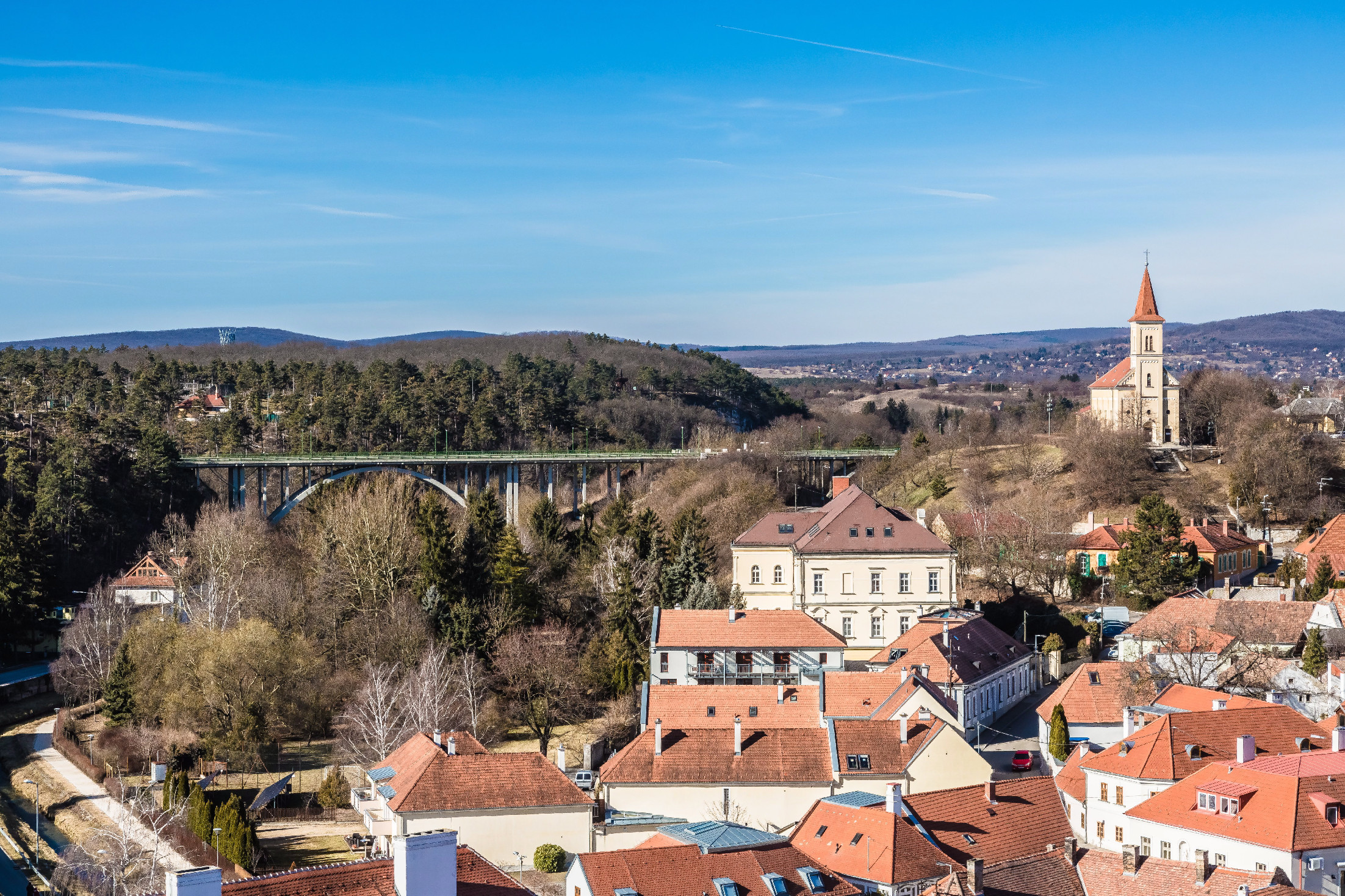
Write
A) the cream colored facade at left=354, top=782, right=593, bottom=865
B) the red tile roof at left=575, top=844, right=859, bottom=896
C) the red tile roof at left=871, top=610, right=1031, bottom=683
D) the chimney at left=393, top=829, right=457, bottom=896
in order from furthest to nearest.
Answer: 1. the red tile roof at left=871, top=610, right=1031, bottom=683
2. the cream colored facade at left=354, top=782, right=593, bottom=865
3. the red tile roof at left=575, top=844, right=859, bottom=896
4. the chimney at left=393, top=829, right=457, bottom=896

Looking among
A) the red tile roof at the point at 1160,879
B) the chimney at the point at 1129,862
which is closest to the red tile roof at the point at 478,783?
the red tile roof at the point at 1160,879

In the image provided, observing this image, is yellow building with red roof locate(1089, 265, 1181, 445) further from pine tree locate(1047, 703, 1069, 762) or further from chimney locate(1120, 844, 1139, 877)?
chimney locate(1120, 844, 1139, 877)

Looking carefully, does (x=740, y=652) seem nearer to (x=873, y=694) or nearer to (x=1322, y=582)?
(x=873, y=694)

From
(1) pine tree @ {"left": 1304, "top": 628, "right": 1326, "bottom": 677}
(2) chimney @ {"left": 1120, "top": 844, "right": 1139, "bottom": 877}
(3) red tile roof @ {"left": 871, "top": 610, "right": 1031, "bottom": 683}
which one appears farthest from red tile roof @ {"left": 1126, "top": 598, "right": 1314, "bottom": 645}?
(2) chimney @ {"left": 1120, "top": 844, "right": 1139, "bottom": 877}

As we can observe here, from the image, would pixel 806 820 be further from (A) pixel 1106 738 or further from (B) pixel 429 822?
(A) pixel 1106 738

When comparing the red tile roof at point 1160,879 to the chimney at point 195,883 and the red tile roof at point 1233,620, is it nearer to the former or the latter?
the chimney at point 195,883

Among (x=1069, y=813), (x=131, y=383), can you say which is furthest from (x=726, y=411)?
(x=1069, y=813)

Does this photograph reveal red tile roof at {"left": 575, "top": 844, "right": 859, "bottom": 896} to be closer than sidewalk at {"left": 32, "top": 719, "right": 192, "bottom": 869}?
Yes
